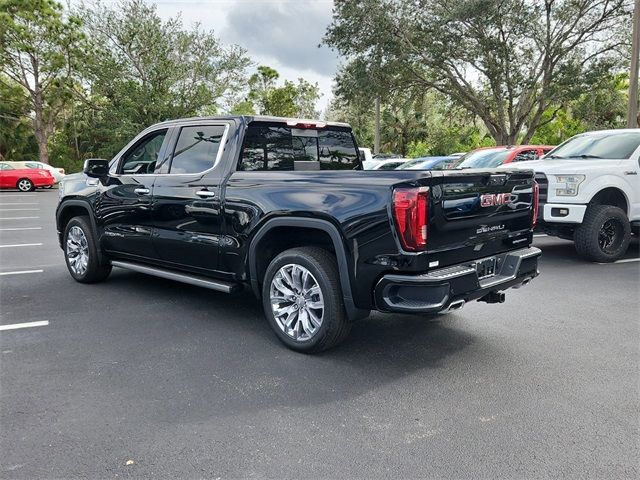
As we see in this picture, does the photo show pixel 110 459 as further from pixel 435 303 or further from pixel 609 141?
pixel 609 141

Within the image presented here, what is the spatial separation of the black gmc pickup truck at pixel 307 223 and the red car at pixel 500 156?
6.66 meters

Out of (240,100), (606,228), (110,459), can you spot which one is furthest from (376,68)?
(110,459)

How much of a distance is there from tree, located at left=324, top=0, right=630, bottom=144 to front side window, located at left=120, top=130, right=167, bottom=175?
56.9ft

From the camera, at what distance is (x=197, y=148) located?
15.9 ft

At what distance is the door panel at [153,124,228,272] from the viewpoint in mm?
4543

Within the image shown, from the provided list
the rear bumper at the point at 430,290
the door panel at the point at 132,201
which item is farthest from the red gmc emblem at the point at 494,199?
the door panel at the point at 132,201

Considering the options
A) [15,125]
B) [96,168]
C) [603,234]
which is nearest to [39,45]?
[15,125]

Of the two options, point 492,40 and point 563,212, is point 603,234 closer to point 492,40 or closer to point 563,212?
point 563,212

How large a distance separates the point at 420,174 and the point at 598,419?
5.86 ft

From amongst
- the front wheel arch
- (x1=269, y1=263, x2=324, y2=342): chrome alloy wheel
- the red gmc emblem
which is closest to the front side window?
the front wheel arch

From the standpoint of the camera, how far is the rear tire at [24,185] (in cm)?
2289

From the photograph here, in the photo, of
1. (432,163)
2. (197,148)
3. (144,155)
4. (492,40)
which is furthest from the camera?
(492,40)

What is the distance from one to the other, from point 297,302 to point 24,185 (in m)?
23.2

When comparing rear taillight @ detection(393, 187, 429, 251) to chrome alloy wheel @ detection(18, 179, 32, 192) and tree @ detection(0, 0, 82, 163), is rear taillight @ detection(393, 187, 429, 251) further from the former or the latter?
tree @ detection(0, 0, 82, 163)
